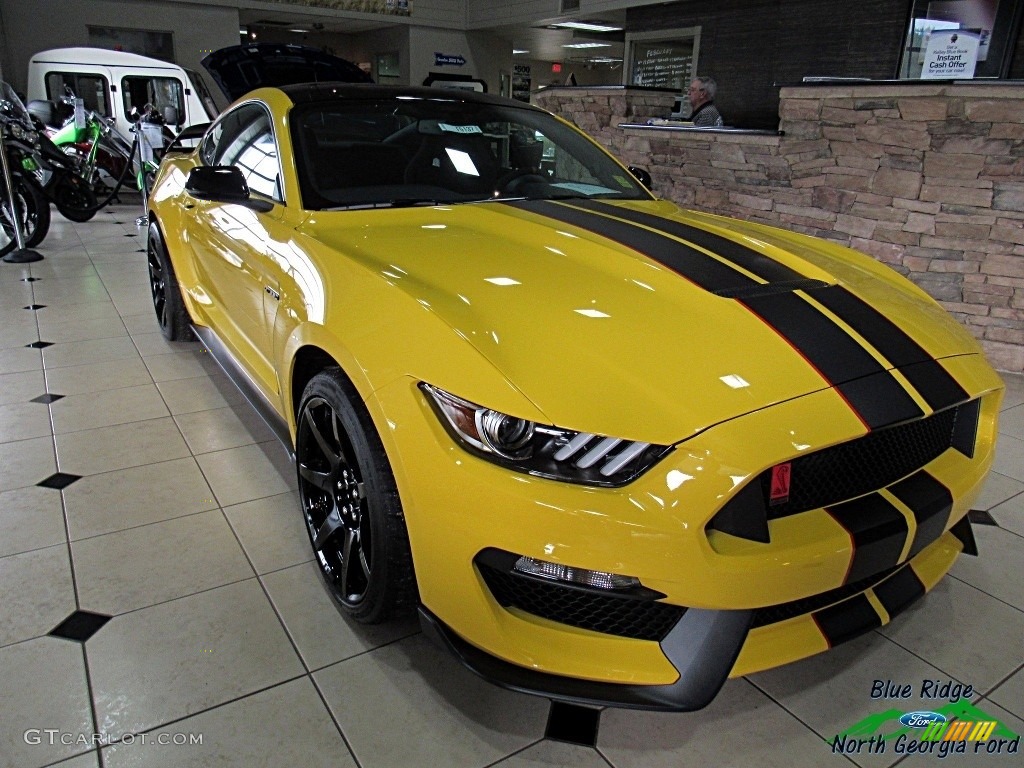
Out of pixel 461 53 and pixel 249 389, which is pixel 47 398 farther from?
pixel 461 53

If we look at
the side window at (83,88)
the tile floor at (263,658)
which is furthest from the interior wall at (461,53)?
the tile floor at (263,658)

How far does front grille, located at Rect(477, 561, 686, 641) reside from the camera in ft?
4.05

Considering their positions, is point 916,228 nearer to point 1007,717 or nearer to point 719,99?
point 1007,717

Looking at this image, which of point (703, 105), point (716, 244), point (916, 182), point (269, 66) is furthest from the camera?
point (269, 66)

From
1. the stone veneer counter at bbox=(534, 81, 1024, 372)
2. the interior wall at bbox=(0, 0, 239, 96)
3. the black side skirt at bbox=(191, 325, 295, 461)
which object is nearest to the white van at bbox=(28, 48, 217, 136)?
the interior wall at bbox=(0, 0, 239, 96)

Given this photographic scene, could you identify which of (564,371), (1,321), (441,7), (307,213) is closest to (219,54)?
(1,321)

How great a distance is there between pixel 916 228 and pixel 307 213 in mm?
3441

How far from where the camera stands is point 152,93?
9.44m

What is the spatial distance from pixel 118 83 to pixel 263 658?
9.94m

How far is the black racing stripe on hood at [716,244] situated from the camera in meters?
1.67

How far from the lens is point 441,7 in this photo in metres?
15.5

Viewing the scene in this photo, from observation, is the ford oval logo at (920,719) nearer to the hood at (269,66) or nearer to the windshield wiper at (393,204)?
the windshield wiper at (393,204)

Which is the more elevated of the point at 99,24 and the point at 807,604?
the point at 99,24

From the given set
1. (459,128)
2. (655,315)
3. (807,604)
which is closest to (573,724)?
(807,604)
